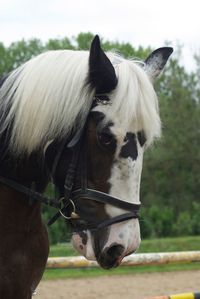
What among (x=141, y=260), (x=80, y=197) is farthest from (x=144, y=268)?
(x=80, y=197)

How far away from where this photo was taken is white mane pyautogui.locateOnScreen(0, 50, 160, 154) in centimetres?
267

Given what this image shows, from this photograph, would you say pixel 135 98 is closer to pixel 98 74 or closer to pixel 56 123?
pixel 98 74

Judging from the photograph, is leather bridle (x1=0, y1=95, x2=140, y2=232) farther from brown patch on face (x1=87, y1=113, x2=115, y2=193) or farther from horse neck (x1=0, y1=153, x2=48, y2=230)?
horse neck (x1=0, y1=153, x2=48, y2=230)

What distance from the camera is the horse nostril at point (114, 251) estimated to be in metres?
2.50

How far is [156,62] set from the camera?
304 centimetres

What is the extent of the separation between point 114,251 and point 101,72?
779 mm

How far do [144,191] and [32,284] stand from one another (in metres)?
26.1

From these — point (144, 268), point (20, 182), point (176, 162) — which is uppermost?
point (20, 182)

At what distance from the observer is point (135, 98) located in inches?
105

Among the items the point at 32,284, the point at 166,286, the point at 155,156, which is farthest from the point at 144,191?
the point at 32,284

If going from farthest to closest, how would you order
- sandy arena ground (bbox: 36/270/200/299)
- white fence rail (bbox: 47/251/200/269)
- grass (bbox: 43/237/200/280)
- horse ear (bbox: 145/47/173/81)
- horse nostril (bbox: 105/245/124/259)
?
grass (bbox: 43/237/200/280) → sandy arena ground (bbox: 36/270/200/299) → white fence rail (bbox: 47/251/200/269) → horse ear (bbox: 145/47/173/81) → horse nostril (bbox: 105/245/124/259)

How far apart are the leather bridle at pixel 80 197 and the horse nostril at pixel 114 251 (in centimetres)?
10

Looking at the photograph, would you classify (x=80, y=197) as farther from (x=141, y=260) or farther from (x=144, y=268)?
(x=144, y=268)

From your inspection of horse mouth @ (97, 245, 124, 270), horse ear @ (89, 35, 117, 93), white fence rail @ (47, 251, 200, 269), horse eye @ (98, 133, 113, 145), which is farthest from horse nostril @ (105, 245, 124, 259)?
white fence rail @ (47, 251, 200, 269)
